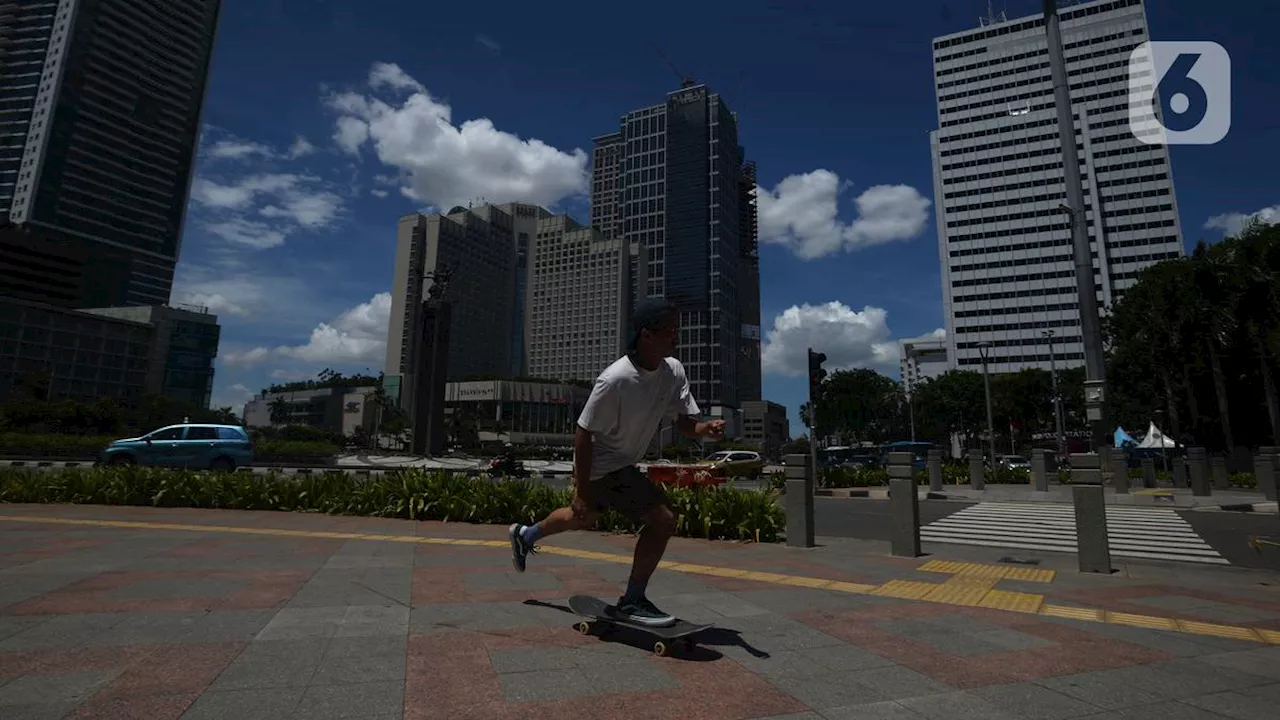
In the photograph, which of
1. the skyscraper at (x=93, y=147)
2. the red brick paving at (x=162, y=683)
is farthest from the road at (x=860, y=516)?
→ the skyscraper at (x=93, y=147)

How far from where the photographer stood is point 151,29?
156m

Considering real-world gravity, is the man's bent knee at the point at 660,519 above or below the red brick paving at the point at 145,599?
above

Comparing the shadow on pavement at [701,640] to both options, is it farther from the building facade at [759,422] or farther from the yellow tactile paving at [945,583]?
the building facade at [759,422]

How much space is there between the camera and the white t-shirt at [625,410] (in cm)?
328

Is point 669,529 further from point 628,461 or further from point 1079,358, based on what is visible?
point 1079,358

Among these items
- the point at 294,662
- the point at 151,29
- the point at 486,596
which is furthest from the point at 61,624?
the point at 151,29

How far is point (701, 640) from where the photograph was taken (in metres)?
3.35

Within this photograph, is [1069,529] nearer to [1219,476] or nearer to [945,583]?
[945,583]

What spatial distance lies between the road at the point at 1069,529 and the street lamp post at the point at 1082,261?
2.10 meters

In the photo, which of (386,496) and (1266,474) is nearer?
(386,496)

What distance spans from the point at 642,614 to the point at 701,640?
14.2 inches

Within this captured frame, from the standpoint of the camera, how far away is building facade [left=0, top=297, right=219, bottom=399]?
9850cm

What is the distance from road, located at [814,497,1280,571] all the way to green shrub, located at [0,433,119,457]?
122 ft

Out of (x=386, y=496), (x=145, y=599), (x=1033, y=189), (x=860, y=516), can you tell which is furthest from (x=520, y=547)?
(x=1033, y=189)
